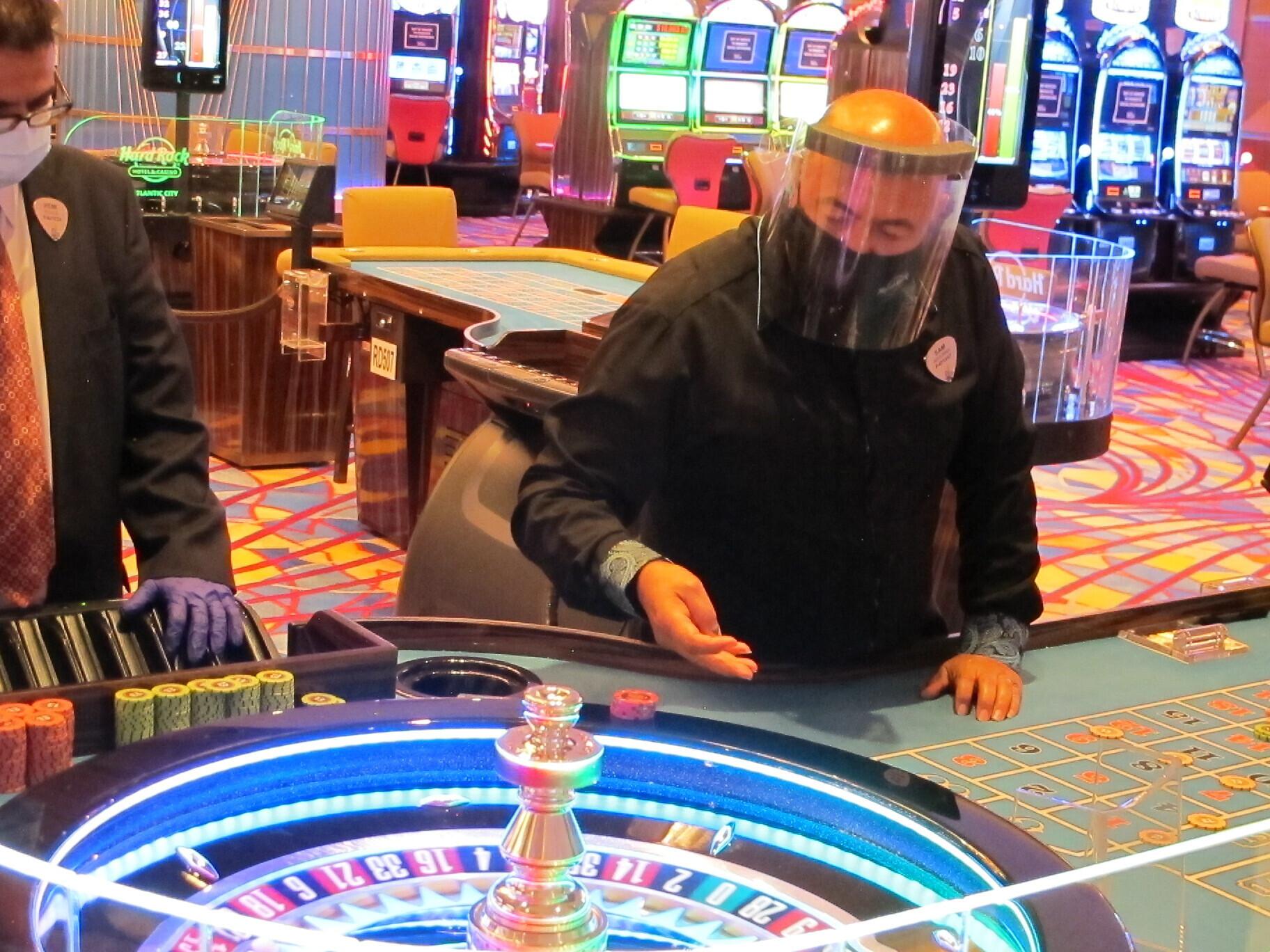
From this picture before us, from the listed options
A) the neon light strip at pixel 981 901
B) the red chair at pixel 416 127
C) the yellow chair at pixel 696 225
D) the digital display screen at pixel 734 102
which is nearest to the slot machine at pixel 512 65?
the red chair at pixel 416 127

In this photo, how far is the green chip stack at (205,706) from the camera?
1176mm

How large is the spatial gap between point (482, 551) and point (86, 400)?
123 cm

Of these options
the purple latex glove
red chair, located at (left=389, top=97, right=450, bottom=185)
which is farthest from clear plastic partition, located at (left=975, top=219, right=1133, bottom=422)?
red chair, located at (left=389, top=97, right=450, bottom=185)

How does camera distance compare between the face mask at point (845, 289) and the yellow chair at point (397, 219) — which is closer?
the face mask at point (845, 289)

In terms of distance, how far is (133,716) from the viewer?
1.17 meters

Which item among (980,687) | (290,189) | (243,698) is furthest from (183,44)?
(243,698)

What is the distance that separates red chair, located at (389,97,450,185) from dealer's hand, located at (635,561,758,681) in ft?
36.5

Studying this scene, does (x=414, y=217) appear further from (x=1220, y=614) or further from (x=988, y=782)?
(x=988, y=782)

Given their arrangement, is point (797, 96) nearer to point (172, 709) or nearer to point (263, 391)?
point (263, 391)

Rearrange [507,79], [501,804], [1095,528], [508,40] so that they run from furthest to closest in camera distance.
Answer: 1. [507,79]
2. [508,40]
3. [1095,528]
4. [501,804]

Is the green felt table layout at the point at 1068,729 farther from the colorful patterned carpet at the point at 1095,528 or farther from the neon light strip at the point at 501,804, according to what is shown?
the colorful patterned carpet at the point at 1095,528

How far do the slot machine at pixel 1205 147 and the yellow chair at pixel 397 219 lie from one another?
565 centimetres

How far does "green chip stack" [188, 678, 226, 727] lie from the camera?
3.86 feet

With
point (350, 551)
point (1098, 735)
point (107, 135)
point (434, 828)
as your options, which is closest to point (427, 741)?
point (434, 828)
